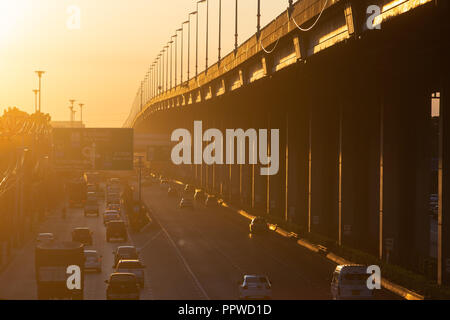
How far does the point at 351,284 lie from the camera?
4169cm

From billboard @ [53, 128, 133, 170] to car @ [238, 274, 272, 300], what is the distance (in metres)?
40.9

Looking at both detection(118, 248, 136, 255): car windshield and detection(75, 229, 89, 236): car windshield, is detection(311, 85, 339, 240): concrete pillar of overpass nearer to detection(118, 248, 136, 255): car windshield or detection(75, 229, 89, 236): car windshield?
detection(75, 229, 89, 236): car windshield

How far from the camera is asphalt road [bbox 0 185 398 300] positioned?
152 feet

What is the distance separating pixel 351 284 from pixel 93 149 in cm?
4448

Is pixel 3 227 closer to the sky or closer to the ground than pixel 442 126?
closer to the ground

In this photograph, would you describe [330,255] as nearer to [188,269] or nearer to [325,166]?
[188,269]

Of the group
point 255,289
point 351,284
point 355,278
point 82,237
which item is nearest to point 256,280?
point 255,289

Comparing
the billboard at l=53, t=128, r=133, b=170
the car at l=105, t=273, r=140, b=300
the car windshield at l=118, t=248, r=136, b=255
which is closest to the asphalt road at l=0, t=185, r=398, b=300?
the car windshield at l=118, t=248, r=136, b=255

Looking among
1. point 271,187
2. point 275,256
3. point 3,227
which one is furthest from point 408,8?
point 271,187

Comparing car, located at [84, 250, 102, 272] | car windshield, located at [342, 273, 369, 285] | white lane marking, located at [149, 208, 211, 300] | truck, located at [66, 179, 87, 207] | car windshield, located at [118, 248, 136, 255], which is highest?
truck, located at [66, 179, 87, 207]

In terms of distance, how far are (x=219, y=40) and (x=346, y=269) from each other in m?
74.8

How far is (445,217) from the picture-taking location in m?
49.3
